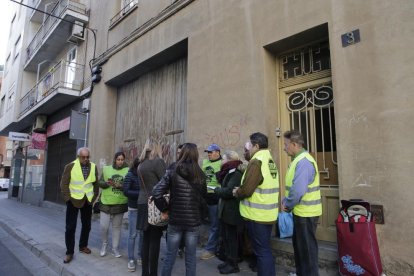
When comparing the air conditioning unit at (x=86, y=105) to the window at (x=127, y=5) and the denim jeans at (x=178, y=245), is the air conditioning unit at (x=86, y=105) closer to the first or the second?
the window at (x=127, y=5)

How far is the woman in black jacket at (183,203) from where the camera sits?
12.2 ft

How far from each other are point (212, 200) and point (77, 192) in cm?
228

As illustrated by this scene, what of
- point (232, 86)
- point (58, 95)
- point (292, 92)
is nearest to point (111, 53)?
point (58, 95)

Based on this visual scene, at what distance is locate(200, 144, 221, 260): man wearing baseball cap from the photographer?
547 centimetres

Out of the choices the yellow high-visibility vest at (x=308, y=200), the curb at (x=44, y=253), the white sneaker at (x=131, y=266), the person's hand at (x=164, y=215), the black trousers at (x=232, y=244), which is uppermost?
the yellow high-visibility vest at (x=308, y=200)

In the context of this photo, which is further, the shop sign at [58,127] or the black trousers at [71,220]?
the shop sign at [58,127]

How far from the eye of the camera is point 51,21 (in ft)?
49.2

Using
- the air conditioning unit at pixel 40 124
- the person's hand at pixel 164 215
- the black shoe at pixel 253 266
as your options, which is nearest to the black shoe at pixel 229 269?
the black shoe at pixel 253 266

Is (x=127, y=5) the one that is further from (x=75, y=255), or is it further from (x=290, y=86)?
(x=75, y=255)

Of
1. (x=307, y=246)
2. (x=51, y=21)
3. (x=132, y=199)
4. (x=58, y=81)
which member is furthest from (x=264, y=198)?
(x=51, y=21)

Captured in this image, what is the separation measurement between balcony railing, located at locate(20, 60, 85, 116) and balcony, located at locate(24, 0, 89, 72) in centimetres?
122

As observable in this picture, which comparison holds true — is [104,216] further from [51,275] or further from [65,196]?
[51,275]

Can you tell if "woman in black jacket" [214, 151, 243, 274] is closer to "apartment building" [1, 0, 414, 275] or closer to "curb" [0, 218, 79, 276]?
"apartment building" [1, 0, 414, 275]

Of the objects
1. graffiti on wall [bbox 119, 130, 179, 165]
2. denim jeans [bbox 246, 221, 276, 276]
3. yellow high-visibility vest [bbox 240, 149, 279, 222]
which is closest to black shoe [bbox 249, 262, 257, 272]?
denim jeans [bbox 246, 221, 276, 276]
